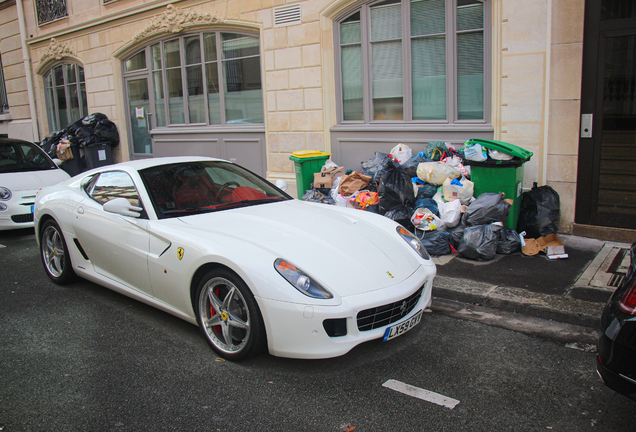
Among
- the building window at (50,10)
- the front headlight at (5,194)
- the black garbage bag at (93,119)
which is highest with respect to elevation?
the building window at (50,10)

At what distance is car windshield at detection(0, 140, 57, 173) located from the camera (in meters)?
8.62

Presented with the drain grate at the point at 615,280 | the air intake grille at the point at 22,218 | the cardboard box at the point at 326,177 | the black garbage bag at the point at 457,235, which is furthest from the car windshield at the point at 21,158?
the drain grate at the point at 615,280

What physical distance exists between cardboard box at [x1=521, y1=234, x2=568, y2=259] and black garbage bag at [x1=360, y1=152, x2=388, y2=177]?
2.72 metres

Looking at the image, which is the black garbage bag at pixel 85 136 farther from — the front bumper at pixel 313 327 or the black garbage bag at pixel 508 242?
the front bumper at pixel 313 327

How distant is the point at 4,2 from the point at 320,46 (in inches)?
473

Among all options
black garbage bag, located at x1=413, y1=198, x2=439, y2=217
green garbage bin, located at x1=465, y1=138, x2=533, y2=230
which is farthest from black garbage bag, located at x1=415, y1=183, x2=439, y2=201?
green garbage bin, located at x1=465, y1=138, x2=533, y2=230

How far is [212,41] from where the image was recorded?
35.6 feet

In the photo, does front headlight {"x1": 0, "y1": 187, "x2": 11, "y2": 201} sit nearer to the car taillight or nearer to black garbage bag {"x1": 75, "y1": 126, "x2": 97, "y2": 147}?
black garbage bag {"x1": 75, "y1": 126, "x2": 97, "y2": 147}

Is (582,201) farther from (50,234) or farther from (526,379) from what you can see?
(50,234)

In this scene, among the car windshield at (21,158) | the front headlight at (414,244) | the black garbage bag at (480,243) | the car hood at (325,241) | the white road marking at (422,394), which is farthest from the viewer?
the car windshield at (21,158)

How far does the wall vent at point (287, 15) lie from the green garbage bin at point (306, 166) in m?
2.51

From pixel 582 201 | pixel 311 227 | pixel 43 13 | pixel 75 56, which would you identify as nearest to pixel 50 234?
pixel 311 227

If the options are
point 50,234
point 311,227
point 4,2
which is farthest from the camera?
point 4,2

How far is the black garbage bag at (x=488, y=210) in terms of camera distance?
20.0 ft
